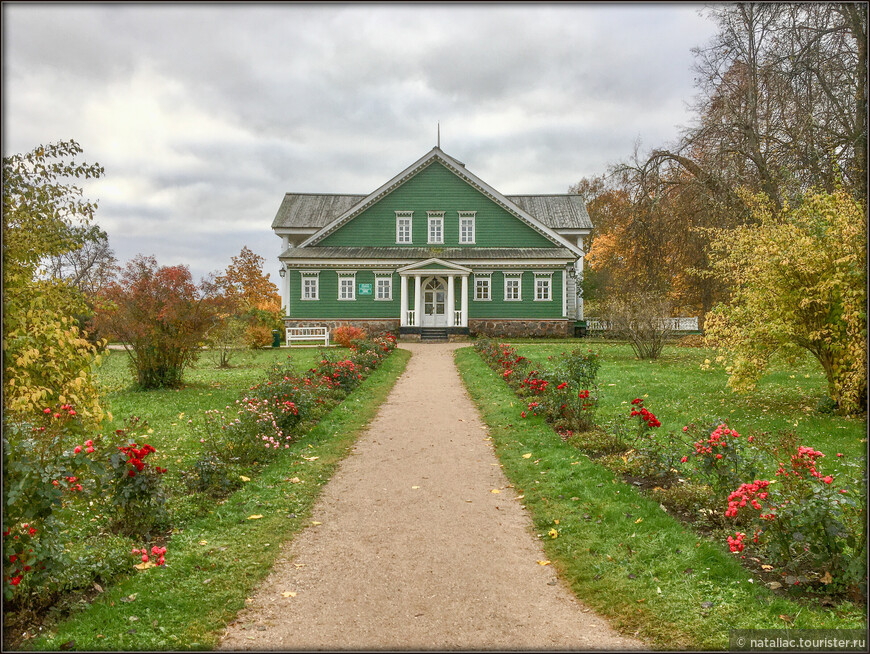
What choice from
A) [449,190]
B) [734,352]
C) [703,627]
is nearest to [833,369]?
[734,352]

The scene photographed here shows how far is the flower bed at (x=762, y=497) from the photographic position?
13.4 ft

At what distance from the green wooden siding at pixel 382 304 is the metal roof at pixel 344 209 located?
5776 mm

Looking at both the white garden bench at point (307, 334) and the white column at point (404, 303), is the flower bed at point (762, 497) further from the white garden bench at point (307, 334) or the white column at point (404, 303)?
the white column at point (404, 303)

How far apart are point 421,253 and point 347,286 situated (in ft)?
15.2

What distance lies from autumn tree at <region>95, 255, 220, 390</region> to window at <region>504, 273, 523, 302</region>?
1996 cm

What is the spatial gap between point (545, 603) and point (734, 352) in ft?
26.5

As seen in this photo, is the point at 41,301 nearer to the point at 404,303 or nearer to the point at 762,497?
the point at 762,497

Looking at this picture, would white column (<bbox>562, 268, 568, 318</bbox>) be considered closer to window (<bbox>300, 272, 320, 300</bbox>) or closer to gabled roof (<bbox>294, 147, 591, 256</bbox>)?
gabled roof (<bbox>294, 147, 591, 256</bbox>)

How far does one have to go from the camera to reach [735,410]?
1091 centimetres

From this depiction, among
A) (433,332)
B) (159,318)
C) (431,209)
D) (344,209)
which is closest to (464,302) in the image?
(433,332)

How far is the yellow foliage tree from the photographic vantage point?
9.21m

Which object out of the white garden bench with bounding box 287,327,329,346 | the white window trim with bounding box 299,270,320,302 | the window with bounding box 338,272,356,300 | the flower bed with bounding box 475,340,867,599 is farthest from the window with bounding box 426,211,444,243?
the flower bed with bounding box 475,340,867,599

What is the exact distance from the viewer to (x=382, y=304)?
107 ft

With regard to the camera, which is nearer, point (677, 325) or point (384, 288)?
point (677, 325)
